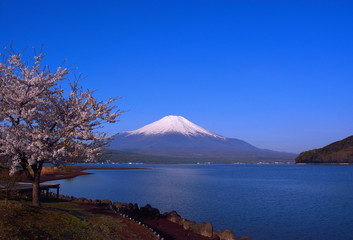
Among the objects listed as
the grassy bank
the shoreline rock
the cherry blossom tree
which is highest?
the cherry blossom tree

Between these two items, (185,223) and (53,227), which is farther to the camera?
(185,223)

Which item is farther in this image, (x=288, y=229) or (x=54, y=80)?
(x=288, y=229)

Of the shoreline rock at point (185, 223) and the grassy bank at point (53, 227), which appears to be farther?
the shoreline rock at point (185, 223)

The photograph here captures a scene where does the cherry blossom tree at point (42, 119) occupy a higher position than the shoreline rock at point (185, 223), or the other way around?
the cherry blossom tree at point (42, 119)

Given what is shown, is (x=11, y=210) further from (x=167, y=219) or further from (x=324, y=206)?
(x=324, y=206)

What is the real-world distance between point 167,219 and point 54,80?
14490mm

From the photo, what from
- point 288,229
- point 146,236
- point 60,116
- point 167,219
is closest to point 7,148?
point 60,116

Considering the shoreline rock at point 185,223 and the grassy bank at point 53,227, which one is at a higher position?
the grassy bank at point 53,227

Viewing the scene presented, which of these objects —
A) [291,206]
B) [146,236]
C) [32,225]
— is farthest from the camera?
[291,206]

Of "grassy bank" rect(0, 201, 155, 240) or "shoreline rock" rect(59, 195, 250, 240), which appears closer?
"grassy bank" rect(0, 201, 155, 240)

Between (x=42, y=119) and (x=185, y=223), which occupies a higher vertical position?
(x=42, y=119)

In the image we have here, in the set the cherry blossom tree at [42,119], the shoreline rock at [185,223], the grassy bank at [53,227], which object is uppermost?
the cherry blossom tree at [42,119]

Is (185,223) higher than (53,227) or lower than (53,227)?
lower

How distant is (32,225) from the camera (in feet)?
45.4
